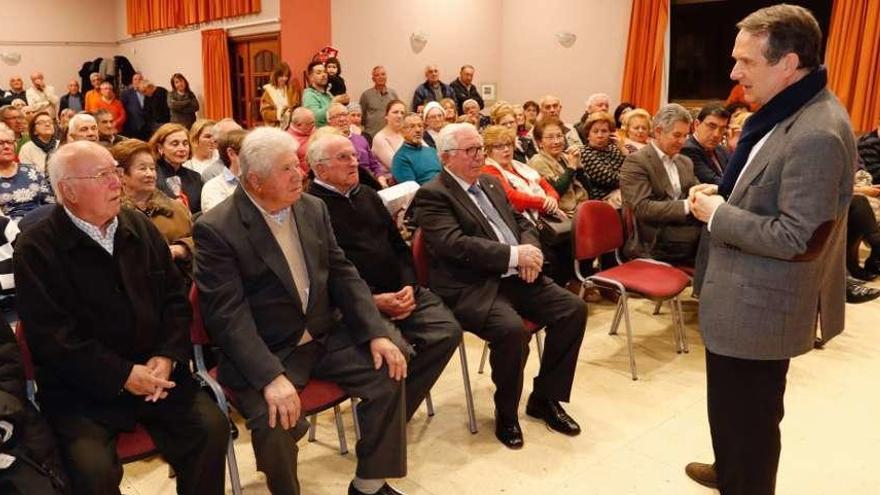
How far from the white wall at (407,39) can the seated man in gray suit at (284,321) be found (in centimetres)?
642

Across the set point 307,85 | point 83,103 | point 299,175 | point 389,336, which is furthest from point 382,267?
point 83,103

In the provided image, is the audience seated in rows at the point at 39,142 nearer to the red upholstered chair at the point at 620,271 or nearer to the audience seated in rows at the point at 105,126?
the audience seated in rows at the point at 105,126

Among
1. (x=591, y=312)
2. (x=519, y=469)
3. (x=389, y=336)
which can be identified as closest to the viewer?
(x=389, y=336)

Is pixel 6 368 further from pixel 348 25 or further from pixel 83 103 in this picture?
pixel 83 103

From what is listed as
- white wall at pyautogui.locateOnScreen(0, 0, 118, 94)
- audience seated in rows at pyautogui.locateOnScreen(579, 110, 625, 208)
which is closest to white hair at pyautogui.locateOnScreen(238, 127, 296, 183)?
audience seated in rows at pyautogui.locateOnScreen(579, 110, 625, 208)

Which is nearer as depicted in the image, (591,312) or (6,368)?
(6,368)

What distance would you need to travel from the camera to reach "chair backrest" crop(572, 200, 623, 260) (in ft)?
11.2

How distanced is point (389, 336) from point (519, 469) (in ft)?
2.41

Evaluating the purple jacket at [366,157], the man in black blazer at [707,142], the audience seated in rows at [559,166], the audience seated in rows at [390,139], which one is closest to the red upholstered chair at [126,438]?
the audience seated in rows at [559,166]

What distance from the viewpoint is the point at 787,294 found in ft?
5.62

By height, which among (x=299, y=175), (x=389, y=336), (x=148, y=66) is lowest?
(x=389, y=336)

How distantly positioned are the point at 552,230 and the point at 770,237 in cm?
235

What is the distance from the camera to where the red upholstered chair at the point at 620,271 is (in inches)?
128

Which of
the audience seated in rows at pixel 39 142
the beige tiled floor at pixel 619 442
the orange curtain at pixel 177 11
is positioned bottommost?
the beige tiled floor at pixel 619 442
